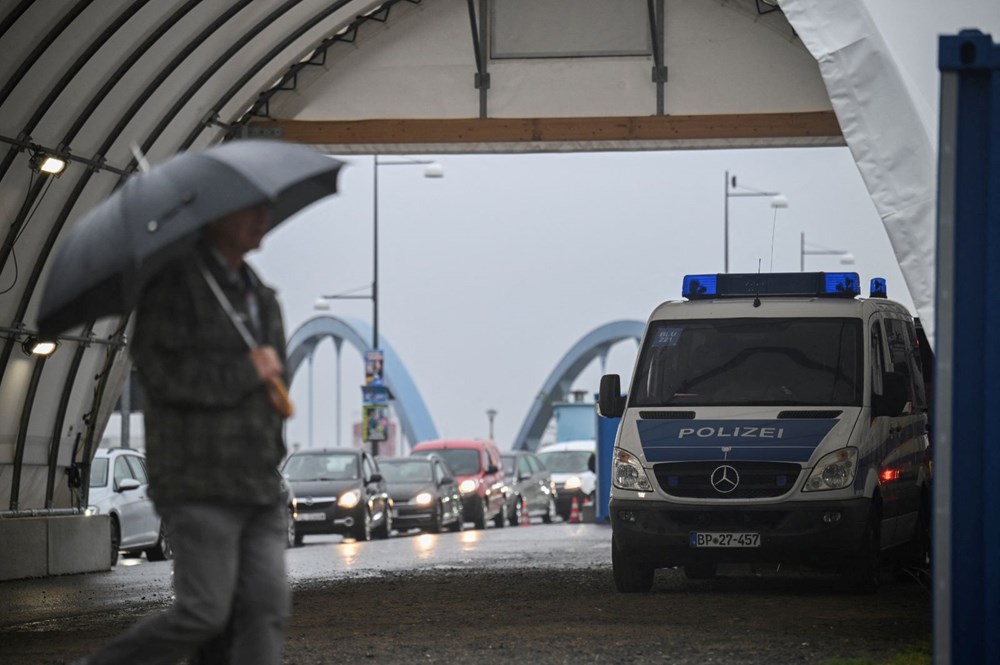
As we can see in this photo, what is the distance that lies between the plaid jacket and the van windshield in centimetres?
862

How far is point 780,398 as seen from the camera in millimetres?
13992

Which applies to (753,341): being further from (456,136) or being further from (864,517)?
(456,136)

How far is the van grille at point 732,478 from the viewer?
1332 cm

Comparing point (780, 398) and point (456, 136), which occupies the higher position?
point (456, 136)

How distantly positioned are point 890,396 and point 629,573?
8.00ft

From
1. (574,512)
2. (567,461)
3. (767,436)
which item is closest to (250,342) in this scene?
(767,436)

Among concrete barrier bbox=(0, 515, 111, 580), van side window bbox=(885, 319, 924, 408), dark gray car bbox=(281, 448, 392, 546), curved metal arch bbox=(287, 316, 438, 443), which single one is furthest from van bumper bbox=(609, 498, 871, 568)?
curved metal arch bbox=(287, 316, 438, 443)

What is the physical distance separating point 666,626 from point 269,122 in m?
10.2

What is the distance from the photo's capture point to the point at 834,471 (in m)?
13.2

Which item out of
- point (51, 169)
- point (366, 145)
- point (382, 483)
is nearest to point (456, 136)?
point (366, 145)

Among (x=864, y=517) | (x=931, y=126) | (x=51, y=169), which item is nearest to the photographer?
(x=931, y=126)

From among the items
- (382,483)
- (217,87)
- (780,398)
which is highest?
(217,87)

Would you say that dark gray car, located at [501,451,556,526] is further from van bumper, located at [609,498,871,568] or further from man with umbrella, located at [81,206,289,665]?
man with umbrella, located at [81,206,289,665]

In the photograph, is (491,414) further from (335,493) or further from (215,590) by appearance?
(215,590)
